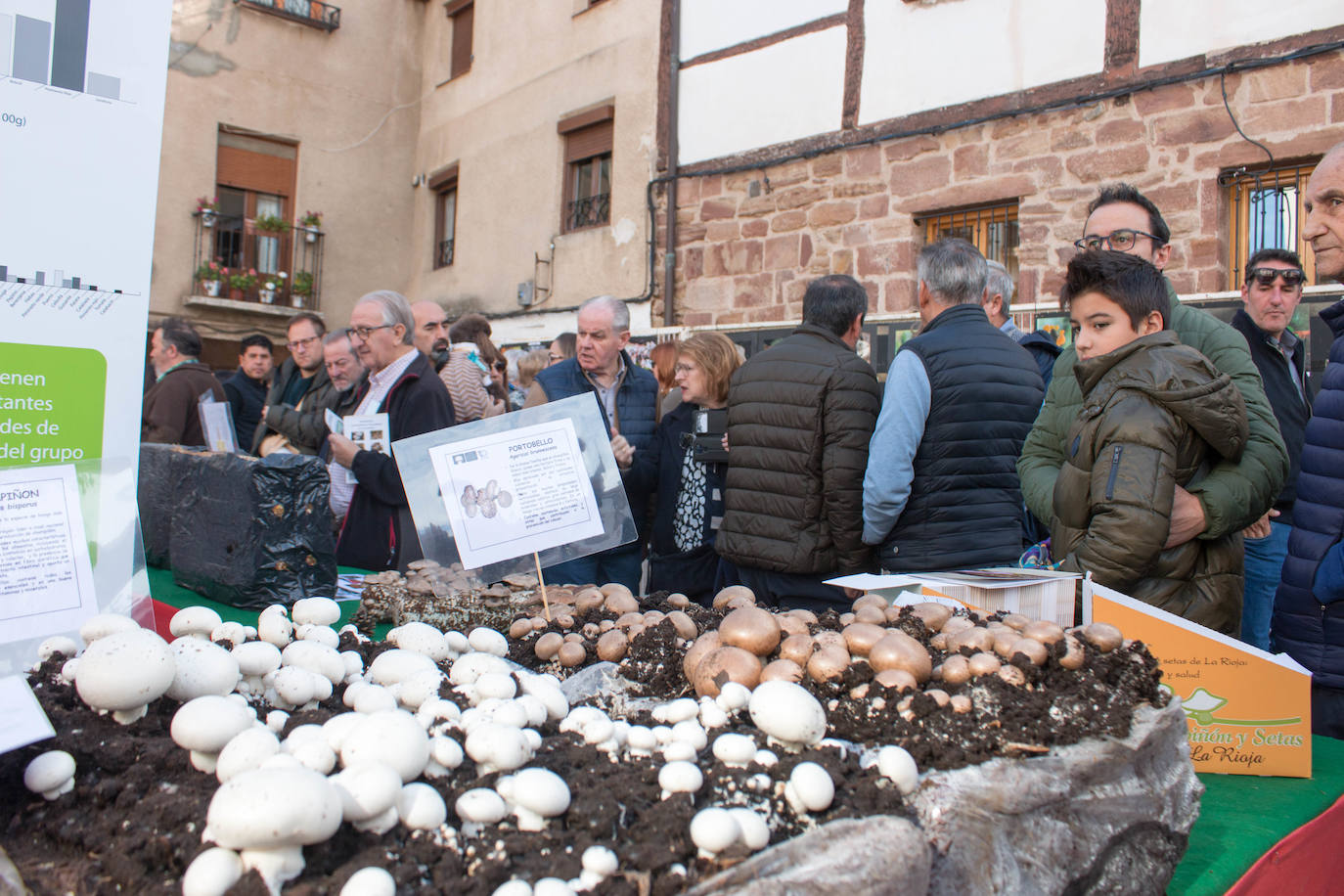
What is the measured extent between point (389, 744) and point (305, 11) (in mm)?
16088

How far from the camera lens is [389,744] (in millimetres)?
1024

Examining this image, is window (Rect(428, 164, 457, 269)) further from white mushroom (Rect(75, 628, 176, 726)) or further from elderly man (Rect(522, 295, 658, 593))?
white mushroom (Rect(75, 628, 176, 726))

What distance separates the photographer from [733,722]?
1322 millimetres

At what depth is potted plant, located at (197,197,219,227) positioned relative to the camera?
13.8 meters

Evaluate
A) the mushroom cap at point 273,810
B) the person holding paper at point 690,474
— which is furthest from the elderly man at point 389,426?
the mushroom cap at point 273,810

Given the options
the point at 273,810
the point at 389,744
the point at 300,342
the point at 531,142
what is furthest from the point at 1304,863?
the point at 531,142

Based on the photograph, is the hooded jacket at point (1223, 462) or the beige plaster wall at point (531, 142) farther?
the beige plaster wall at point (531, 142)

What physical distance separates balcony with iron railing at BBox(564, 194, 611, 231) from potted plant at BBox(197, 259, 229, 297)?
19.9 feet

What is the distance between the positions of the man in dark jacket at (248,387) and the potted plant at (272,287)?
9.40m

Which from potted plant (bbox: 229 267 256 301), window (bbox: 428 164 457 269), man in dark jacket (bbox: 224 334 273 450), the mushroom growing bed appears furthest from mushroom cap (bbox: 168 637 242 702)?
potted plant (bbox: 229 267 256 301)

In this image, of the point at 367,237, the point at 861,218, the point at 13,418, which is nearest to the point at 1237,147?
the point at 861,218

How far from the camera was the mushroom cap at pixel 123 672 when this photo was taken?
1.14 m

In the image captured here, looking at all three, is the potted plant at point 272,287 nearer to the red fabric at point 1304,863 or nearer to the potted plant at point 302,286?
the potted plant at point 302,286

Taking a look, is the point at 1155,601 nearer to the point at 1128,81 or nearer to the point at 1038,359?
the point at 1038,359
